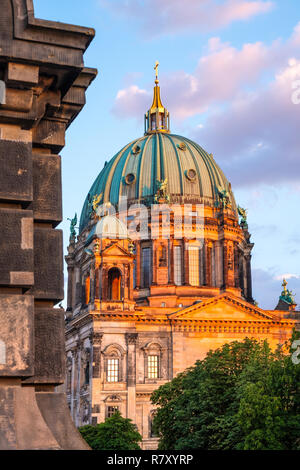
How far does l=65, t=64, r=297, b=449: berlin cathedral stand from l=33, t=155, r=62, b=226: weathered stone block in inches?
2252

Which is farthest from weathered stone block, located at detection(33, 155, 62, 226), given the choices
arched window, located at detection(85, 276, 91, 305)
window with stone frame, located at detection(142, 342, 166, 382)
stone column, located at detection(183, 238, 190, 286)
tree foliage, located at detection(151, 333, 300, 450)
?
stone column, located at detection(183, 238, 190, 286)

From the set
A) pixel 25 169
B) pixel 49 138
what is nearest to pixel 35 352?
pixel 25 169

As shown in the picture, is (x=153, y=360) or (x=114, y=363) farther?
(x=153, y=360)

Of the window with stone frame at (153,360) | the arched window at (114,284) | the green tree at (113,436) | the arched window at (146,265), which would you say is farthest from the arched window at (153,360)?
the green tree at (113,436)

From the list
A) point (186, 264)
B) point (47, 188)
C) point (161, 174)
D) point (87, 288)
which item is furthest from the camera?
point (161, 174)

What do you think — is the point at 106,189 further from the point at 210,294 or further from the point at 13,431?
the point at 13,431

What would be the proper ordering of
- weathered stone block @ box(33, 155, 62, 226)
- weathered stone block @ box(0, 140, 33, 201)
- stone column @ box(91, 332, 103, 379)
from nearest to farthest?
weathered stone block @ box(0, 140, 33, 201)
weathered stone block @ box(33, 155, 62, 226)
stone column @ box(91, 332, 103, 379)

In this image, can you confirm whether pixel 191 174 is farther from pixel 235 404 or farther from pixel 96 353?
pixel 235 404

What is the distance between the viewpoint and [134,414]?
6631cm

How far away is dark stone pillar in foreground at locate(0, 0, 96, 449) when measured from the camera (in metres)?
9.27

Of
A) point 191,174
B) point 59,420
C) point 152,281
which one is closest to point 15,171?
point 59,420

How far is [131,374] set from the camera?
66562 millimetres

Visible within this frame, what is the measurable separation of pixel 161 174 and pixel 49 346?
236ft

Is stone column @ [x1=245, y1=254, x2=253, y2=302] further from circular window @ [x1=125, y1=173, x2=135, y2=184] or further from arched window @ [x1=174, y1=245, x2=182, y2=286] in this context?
circular window @ [x1=125, y1=173, x2=135, y2=184]
